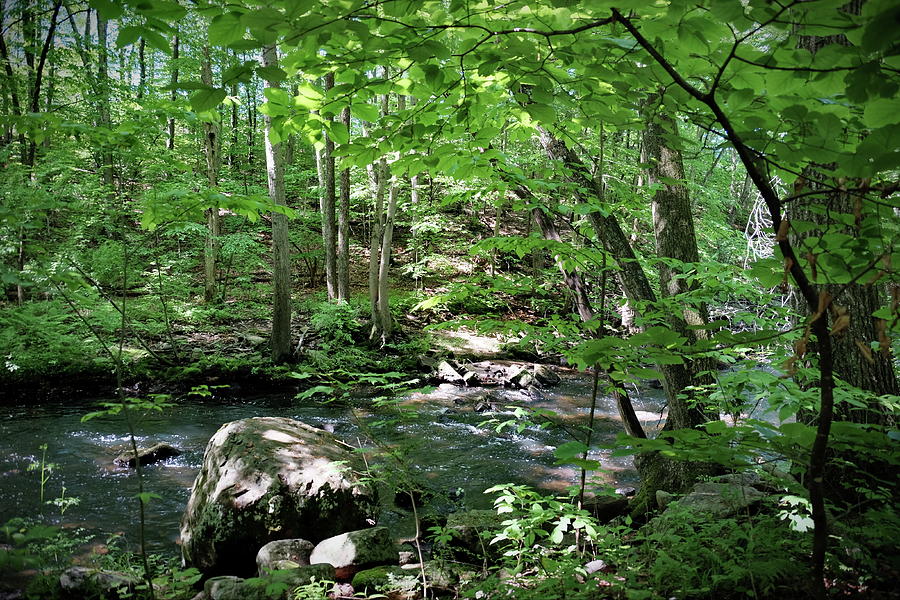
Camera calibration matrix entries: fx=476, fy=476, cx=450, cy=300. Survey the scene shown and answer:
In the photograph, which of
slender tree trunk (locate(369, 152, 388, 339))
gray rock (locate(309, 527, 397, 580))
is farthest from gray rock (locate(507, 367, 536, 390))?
gray rock (locate(309, 527, 397, 580))

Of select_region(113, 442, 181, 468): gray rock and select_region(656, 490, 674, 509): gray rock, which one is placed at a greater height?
select_region(656, 490, 674, 509): gray rock

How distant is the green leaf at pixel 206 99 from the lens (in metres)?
1.51

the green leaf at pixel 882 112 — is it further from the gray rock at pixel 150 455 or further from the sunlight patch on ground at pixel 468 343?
the sunlight patch on ground at pixel 468 343

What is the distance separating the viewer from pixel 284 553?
142 inches

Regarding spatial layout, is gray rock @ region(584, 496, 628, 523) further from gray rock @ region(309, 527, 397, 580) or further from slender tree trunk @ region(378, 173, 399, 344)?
slender tree trunk @ region(378, 173, 399, 344)

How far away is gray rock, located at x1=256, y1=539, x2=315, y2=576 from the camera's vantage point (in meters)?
3.51

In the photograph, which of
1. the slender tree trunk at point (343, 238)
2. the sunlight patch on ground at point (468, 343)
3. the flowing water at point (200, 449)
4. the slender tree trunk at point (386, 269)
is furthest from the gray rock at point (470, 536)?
the slender tree trunk at point (343, 238)

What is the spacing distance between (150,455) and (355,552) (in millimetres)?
3854

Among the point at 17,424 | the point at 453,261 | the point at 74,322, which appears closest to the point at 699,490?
the point at 17,424

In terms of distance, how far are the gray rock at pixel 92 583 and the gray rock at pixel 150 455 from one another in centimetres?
277

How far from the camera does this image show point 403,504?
501 centimetres

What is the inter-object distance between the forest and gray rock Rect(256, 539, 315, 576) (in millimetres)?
20

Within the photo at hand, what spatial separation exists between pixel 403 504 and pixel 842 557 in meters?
3.80

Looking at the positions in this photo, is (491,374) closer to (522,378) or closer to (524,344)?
(522,378)
